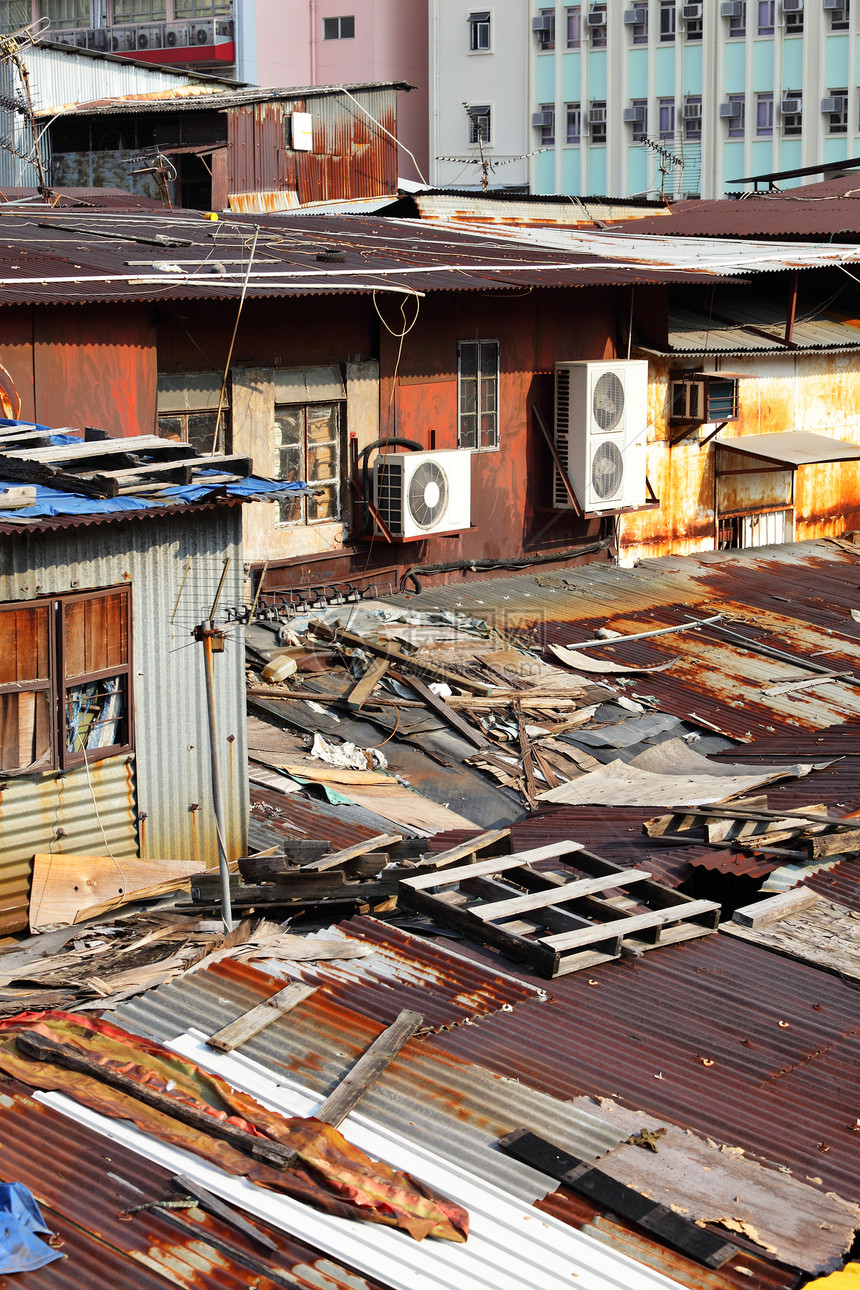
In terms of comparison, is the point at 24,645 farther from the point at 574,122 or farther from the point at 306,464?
the point at 574,122

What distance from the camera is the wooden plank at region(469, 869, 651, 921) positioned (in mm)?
8188

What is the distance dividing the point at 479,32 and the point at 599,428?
43424mm

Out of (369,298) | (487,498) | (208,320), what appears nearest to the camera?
(208,320)

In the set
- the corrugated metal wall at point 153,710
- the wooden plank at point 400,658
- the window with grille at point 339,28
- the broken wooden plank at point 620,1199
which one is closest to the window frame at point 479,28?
the window with grille at point 339,28

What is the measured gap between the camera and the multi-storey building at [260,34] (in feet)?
173

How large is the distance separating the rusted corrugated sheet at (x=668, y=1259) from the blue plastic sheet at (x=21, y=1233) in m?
1.95

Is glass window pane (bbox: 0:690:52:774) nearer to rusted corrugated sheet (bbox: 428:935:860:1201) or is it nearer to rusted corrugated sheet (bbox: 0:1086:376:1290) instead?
rusted corrugated sheet (bbox: 428:935:860:1201)

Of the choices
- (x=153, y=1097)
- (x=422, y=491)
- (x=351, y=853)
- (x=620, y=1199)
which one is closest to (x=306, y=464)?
(x=422, y=491)

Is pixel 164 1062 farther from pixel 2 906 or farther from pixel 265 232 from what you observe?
pixel 265 232

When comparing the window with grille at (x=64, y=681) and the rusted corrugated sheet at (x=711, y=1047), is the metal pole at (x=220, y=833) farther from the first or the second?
the rusted corrugated sheet at (x=711, y=1047)

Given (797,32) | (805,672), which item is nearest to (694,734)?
(805,672)

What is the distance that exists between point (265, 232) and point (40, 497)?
10495mm

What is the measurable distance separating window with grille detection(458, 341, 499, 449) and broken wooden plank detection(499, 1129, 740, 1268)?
41.5 ft

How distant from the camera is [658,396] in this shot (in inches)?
805
